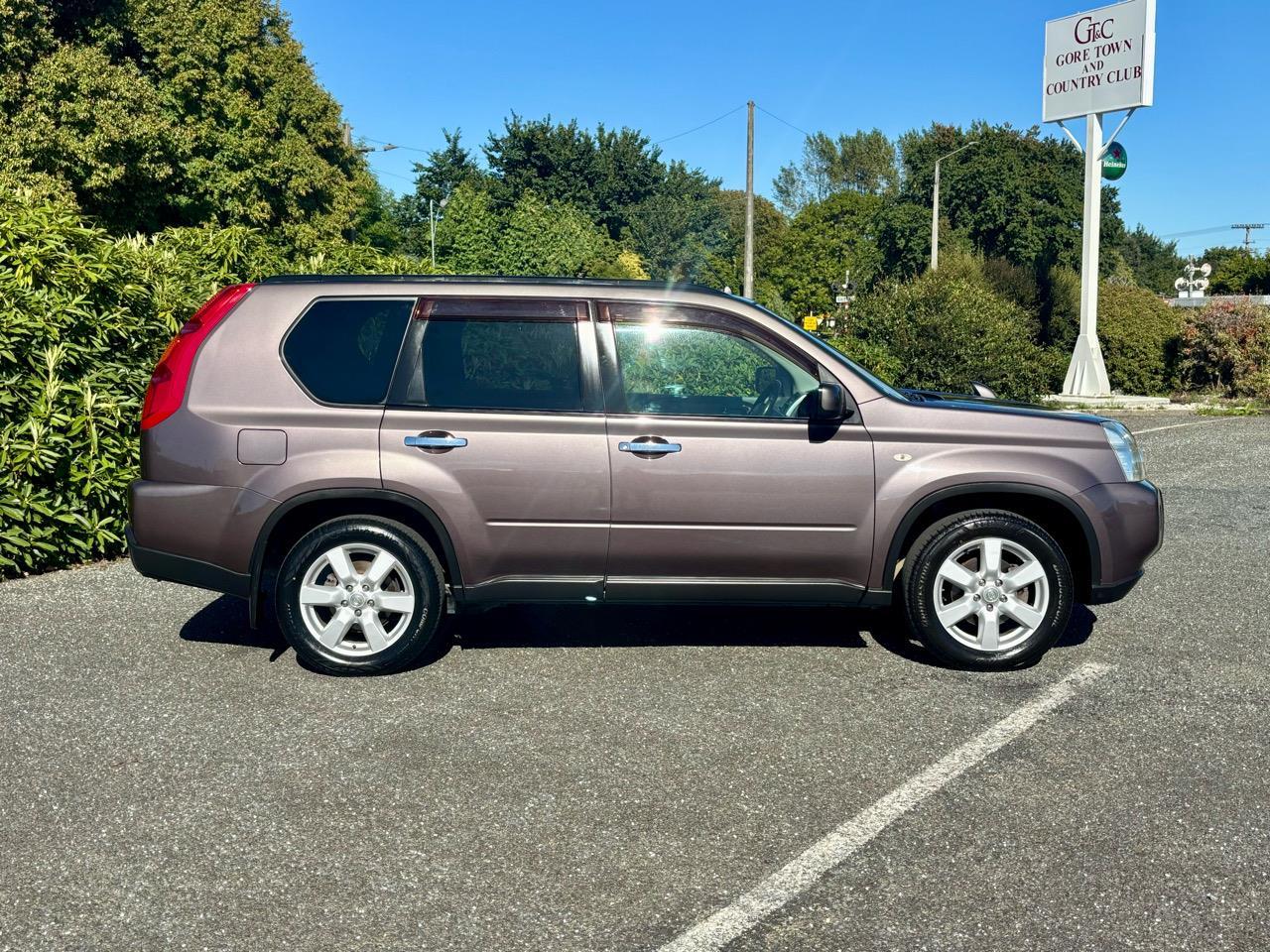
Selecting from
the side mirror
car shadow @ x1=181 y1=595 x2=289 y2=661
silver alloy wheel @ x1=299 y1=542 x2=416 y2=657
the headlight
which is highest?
the side mirror

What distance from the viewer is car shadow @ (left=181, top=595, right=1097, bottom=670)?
235 inches

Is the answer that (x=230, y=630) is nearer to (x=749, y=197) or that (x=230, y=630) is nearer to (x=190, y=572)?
(x=190, y=572)

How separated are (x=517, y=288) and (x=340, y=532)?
134 centimetres

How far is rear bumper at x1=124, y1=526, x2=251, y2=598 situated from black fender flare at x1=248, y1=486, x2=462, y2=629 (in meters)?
0.06

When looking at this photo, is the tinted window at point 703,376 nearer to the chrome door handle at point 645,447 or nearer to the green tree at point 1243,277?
the chrome door handle at point 645,447

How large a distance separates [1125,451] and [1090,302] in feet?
77.6

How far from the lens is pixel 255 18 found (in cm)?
3803

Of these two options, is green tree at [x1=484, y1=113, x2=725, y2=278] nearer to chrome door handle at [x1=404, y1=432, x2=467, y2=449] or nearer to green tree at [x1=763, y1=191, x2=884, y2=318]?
green tree at [x1=763, y1=191, x2=884, y2=318]

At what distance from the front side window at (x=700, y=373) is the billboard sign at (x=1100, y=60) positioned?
2588cm

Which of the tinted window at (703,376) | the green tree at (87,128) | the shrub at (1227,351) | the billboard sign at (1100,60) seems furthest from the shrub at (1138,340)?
the tinted window at (703,376)

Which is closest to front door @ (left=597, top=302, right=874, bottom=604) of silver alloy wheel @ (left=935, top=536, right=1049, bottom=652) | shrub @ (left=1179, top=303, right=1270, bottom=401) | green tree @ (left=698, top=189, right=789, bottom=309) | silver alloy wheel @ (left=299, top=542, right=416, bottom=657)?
silver alloy wheel @ (left=935, top=536, right=1049, bottom=652)

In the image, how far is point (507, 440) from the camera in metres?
5.24

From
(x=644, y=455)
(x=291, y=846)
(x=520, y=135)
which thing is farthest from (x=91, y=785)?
(x=520, y=135)

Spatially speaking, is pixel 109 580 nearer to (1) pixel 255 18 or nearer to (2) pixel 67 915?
(2) pixel 67 915
